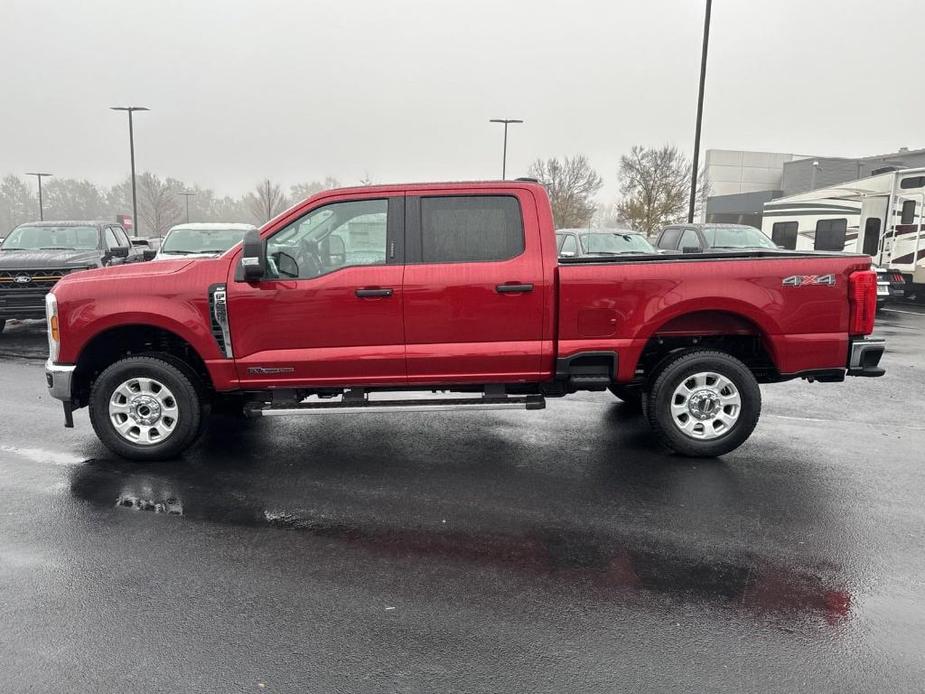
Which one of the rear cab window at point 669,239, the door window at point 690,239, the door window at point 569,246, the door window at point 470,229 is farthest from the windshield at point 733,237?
the door window at point 470,229


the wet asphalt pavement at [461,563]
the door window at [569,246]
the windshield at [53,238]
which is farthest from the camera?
the door window at [569,246]

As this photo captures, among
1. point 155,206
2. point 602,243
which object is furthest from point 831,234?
point 155,206

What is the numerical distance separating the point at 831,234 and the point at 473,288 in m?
17.8

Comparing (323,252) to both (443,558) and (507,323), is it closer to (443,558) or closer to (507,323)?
(507,323)

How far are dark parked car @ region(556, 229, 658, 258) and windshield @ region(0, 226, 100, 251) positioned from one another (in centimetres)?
945

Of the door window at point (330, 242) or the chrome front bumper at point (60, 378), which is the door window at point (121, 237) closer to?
the chrome front bumper at point (60, 378)

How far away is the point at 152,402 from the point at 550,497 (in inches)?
123

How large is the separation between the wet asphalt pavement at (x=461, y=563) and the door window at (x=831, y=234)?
A: 1492 centimetres

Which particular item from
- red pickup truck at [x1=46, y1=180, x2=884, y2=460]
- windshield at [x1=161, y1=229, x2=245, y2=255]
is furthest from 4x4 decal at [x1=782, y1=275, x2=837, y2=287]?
windshield at [x1=161, y1=229, x2=245, y2=255]

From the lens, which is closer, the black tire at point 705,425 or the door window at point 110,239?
the black tire at point 705,425

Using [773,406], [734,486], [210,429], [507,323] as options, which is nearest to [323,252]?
[507,323]

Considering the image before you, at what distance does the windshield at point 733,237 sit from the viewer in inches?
609

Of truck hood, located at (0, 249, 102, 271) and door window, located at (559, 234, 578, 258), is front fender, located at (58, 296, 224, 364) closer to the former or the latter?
truck hood, located at (0, 249, 102, 271)

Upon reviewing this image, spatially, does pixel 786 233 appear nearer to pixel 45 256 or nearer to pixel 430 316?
pixel 430 316
